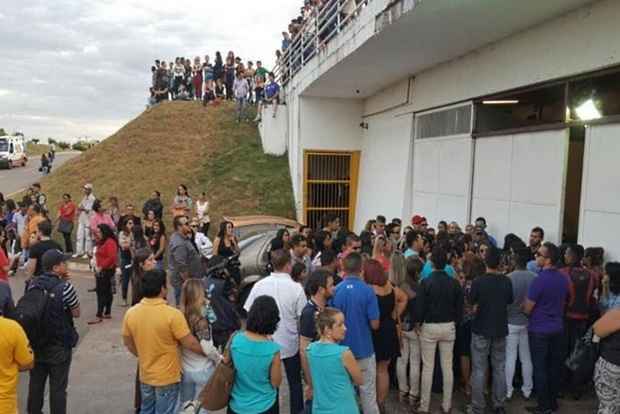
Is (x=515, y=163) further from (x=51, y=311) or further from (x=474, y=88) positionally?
(x=51, y=311)

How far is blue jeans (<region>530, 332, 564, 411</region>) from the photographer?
523 cm

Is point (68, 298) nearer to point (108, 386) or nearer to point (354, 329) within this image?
point (108, 386)

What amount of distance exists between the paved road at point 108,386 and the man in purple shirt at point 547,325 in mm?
344

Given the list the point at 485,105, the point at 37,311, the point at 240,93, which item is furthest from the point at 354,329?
the point at 240,93

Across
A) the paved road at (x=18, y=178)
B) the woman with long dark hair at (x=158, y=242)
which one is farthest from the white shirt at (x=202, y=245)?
the paved road at (x=18, y=178)

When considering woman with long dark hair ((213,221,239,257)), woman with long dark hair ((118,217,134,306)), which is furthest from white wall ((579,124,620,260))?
woman with long dark hair ((118,217,134,306))

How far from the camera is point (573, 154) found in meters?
7.45

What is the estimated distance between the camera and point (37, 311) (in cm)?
395

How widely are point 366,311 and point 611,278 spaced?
2.50 metres

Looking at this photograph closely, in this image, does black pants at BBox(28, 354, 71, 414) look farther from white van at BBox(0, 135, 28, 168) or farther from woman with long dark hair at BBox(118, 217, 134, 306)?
white van at BBox(0, 135, 28, 168)

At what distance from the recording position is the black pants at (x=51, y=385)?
4.18 metres

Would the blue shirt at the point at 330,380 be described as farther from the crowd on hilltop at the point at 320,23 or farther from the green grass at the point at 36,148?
the green grass at the point at 36,148

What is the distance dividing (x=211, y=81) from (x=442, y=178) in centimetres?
1474

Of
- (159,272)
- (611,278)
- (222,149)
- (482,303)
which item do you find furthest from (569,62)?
(222,149)
